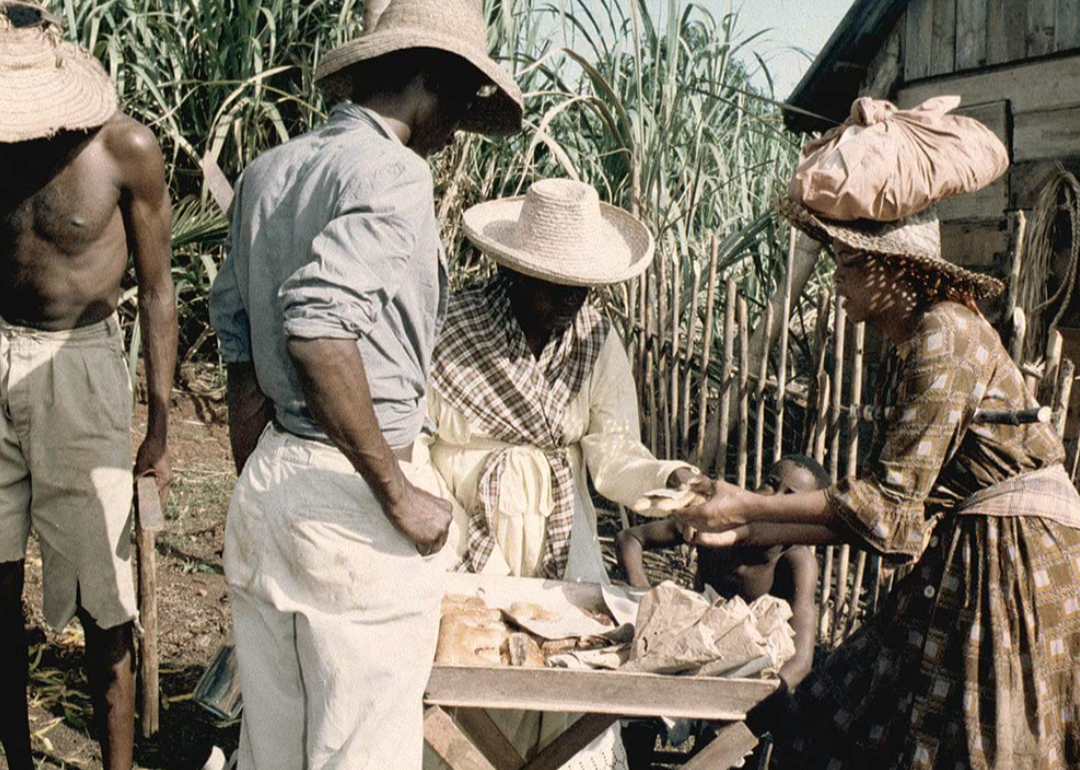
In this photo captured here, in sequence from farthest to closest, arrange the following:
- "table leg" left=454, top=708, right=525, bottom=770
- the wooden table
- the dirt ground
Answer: the dirt ground < "table leg" left=454, top=708, right=525, bottom=770 < the wooden table

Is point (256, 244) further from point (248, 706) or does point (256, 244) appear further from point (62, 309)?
point (62, 309)

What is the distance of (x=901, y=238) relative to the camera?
224 centimetres

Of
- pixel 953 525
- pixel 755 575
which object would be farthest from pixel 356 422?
pixel 755 575

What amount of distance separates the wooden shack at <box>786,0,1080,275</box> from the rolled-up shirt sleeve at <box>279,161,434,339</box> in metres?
4.06

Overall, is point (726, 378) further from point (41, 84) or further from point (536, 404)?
point (41, 84)

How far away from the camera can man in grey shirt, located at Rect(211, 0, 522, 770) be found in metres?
1.84

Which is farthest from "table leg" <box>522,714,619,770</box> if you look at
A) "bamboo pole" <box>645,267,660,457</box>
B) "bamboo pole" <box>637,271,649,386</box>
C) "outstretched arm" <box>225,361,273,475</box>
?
"bamboo pole" <box>637,271,649,386</box>

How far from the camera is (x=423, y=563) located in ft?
6.70

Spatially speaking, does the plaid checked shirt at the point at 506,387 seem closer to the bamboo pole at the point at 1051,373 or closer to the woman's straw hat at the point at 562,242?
the woman's straw hat at the point at 562,242

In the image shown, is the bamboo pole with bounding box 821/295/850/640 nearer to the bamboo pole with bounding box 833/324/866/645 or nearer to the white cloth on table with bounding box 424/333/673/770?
the bamboo pole with bounding box 833/324/866/645

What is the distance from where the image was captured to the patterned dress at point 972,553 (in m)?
2.16

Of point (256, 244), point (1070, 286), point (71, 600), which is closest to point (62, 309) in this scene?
point (71, 600)

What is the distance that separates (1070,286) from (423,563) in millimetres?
4390

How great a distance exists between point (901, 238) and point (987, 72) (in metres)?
4.18
